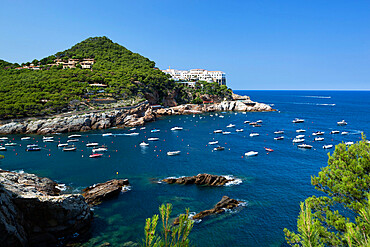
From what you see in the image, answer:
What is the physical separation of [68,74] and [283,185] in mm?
120843

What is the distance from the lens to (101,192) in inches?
1325

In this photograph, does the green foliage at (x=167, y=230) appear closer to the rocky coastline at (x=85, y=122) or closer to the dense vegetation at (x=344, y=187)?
the dense vegetation at (x=344, y=187)

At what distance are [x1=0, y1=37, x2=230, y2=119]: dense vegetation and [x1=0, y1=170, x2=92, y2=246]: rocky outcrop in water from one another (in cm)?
7988

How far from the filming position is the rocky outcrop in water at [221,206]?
28.6m

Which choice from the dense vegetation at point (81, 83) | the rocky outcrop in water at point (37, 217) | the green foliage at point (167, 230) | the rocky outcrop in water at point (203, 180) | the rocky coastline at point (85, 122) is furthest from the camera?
the dense vegetation at point (81, 83)

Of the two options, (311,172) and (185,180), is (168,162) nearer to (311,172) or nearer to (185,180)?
(185,180)

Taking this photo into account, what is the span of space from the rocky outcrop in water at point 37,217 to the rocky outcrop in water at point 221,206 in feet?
42.7

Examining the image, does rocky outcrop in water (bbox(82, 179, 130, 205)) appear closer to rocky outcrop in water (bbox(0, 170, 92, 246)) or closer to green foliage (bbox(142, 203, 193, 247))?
rocky outcrop in water (bbox(0, 170, 92, 246))

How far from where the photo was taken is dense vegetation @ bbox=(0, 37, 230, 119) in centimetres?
9462

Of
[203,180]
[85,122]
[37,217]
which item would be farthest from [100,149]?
[37,217]

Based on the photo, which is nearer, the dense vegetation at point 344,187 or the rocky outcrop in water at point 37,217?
the dense vegetation at point 344,187

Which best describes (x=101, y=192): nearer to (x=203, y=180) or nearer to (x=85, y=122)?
(x=203, y=180)

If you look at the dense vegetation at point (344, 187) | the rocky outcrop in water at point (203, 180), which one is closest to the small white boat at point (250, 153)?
the rocky outcrop in water at point (203, 180)

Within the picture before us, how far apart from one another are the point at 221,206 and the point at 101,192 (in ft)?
55.7
